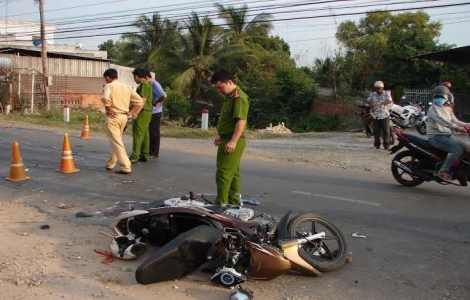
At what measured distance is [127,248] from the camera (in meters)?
4.47

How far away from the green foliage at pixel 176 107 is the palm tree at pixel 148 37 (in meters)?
11.6

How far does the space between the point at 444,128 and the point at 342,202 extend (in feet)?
6.37

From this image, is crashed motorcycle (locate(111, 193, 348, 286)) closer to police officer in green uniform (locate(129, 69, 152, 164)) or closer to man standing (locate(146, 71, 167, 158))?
police officer in green uniform (locate(129, 69, 152, 164))

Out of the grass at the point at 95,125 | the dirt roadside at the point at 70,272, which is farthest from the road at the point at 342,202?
the grass at the point at 95,125

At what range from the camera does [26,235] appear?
5.19 m

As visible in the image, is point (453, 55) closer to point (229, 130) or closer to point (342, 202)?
point (342, 202)

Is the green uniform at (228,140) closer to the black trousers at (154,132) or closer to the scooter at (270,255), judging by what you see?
the scooter at (270,255)

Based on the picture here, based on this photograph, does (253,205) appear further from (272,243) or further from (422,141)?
(422,141)

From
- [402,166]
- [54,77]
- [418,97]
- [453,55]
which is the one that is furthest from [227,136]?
[54,77]

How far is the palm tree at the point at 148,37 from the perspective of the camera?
131 feet

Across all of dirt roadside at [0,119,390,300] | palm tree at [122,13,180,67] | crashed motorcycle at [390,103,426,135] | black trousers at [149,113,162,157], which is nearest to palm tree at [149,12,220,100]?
palm tree at [122,13,180,67]

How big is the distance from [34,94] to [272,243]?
26879 millimetres

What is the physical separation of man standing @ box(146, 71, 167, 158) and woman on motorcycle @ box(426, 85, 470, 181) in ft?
16.8

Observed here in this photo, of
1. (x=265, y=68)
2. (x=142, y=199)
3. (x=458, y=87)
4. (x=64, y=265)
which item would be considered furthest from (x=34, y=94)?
(x=64, y=265)
